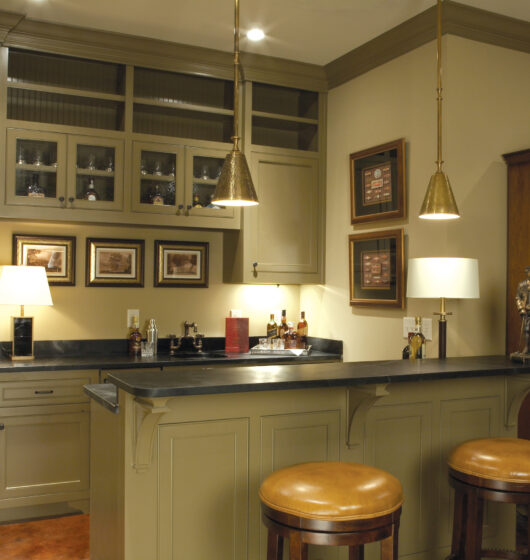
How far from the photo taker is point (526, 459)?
7.91 feet

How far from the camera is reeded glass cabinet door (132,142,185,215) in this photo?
4371 mm

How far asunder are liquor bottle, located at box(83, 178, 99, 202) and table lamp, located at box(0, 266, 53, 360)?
53cm

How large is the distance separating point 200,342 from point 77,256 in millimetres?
1047

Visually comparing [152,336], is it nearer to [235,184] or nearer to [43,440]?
[43,440]

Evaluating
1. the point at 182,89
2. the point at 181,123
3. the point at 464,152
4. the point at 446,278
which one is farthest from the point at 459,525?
the point at 182,89

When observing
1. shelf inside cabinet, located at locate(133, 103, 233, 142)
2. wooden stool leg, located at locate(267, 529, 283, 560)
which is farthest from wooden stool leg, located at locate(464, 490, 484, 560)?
shelf inside cabinet, located at locate(133, 103, 233, 142)

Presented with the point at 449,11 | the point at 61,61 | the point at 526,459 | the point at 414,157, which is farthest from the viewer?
the point at 61,61

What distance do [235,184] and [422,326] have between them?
69.9 inches

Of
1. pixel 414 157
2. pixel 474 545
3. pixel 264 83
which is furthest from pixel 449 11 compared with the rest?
pixel 474 545

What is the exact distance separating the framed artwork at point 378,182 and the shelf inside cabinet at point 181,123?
3.24 ft

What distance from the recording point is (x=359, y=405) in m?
2.68

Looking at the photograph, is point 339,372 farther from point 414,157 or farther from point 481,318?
point 414,157

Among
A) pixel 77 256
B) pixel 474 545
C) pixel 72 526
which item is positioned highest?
pixel 77 256

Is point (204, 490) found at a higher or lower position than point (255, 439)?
lower
